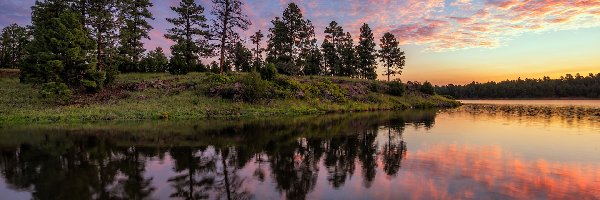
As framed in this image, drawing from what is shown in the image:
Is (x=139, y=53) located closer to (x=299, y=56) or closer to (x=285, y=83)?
(x=285, y=83)

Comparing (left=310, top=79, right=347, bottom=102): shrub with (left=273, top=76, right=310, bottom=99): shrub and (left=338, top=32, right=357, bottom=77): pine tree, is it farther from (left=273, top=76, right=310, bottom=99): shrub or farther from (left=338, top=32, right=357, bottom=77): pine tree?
(left=338, top=32, right=357, bottom=77): pine tree

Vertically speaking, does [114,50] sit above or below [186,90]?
above

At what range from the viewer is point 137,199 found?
9117mm

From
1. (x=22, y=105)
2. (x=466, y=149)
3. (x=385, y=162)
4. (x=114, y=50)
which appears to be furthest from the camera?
(x=114, y=50)

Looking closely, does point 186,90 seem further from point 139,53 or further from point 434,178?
point 434,178

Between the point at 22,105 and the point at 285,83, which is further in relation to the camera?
the point at 285,83

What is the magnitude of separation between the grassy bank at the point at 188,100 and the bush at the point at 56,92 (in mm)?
664

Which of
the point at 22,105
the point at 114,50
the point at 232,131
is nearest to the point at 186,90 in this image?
the point at 114,50

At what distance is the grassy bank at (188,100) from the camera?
34.2 meters

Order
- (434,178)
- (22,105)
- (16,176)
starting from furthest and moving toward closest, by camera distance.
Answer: (22,105), (16,176), (434,178)

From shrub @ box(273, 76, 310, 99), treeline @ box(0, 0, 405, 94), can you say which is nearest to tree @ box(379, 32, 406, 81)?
treeline @ box(0, 0, 405, 94)

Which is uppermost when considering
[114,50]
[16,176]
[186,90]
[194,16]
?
[194,16]

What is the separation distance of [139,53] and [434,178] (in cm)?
5453

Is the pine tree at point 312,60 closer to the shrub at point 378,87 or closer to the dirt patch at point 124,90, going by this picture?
the shrub at point 378,87
